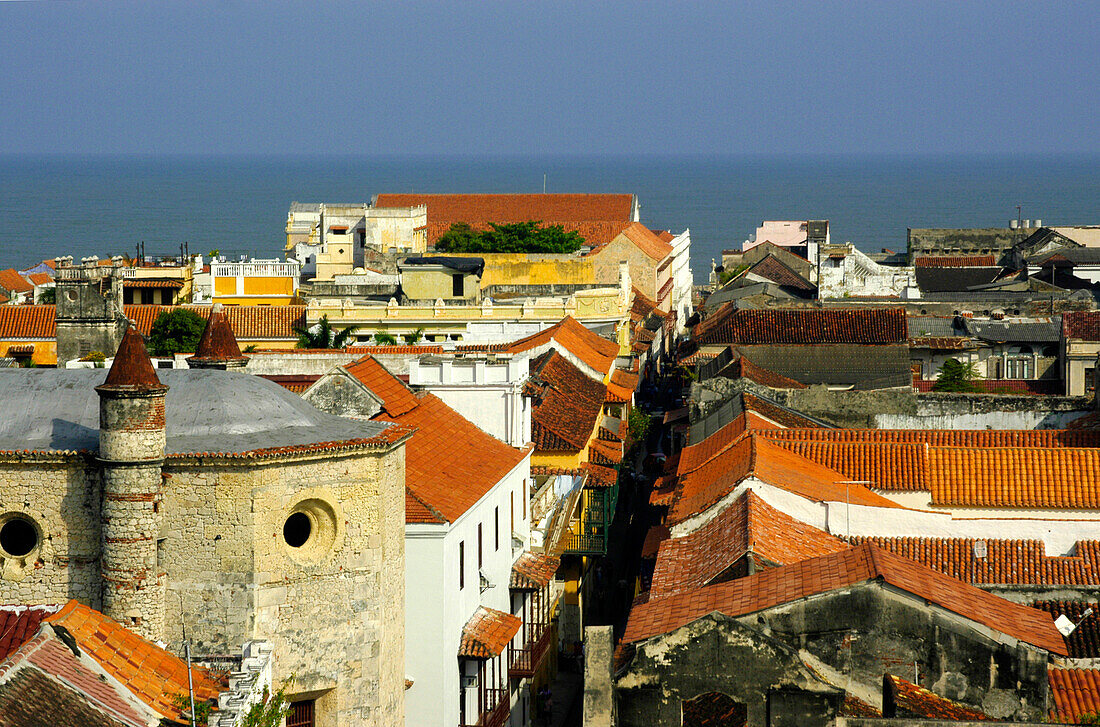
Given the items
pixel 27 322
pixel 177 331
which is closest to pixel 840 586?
pixel 177 331

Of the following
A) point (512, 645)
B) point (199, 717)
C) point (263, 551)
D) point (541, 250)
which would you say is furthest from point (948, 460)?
point (541, 250)

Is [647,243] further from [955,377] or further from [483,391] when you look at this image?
[483,391]

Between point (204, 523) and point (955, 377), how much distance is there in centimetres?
3349

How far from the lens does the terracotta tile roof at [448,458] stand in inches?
1001

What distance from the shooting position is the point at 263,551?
20219 mm

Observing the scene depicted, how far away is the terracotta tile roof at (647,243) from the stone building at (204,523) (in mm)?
70810

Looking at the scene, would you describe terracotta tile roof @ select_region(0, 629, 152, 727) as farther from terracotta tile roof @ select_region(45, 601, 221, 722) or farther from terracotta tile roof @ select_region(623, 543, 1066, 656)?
terracotta tile roof @ select_region(623, 543, 1066, 656)

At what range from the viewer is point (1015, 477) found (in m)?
32.0

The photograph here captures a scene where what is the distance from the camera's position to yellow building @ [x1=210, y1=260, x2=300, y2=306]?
224 ft

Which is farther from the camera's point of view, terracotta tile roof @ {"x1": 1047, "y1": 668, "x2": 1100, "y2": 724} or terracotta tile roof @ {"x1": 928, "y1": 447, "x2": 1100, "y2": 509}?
terracotta tile roof @ {"x1": 928, "y1": 447, "x2": 1100, "y2": 509}

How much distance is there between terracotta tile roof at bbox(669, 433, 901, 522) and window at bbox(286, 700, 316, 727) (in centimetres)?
1003

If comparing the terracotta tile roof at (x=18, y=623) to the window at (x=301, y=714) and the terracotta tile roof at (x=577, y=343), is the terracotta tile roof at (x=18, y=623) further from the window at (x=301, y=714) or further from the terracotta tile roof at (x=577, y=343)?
the terracotta tile roof at (x=577, y=343)

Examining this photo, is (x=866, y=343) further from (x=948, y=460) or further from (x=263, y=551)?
(x=263, y=551)

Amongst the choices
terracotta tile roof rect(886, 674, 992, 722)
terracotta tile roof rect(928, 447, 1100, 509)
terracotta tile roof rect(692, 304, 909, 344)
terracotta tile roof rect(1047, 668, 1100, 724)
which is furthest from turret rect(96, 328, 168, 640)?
terracotta tile roof rect(692, 304, 909, 344)
